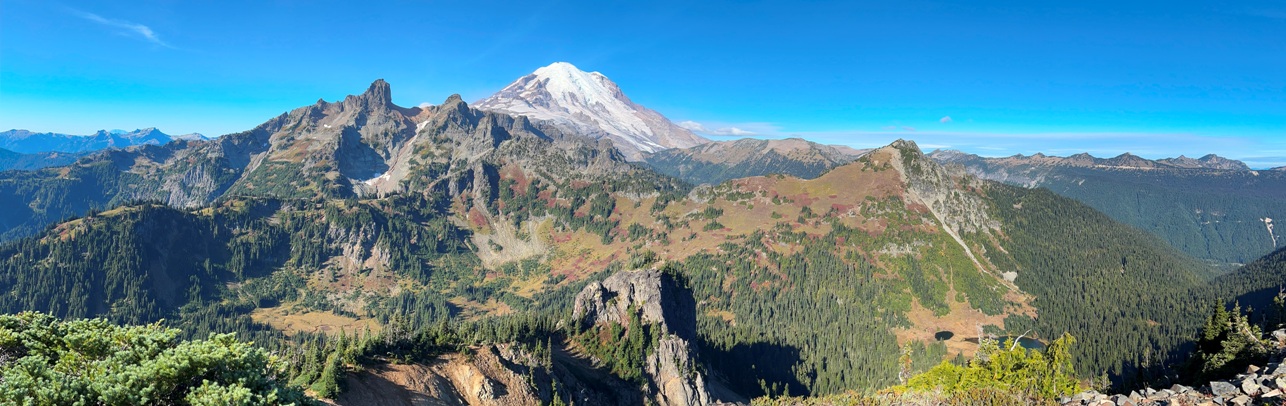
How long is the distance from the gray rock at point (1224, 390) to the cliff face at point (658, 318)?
320 feet

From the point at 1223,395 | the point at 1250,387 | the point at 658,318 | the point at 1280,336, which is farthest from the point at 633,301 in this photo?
the point at 1250,387

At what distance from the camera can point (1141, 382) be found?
235 ft

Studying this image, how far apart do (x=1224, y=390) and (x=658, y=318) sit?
11129 centimetres

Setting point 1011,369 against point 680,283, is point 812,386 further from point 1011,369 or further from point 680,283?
point 1011,369

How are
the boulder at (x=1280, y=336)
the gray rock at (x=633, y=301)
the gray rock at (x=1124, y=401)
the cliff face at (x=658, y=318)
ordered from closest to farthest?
the gray rock at (x=1124, y=401) < the boulder at (x=1280, y=336) < the cliff face at (x=658, y=318) < the gray rock at (x=633, y=301)

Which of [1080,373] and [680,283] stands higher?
[680,283]

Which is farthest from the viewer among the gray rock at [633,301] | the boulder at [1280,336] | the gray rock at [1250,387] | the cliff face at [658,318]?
the gray rock at [633,301]

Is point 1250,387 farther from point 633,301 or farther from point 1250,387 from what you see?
point 633,301

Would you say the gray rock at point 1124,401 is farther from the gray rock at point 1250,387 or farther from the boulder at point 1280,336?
the boulder at point 1280,336

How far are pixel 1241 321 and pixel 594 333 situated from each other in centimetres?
11252

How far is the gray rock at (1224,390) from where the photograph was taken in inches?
1445

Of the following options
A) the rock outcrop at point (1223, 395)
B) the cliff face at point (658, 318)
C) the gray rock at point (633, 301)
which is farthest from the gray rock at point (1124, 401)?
the gray rock at point (633, 301)

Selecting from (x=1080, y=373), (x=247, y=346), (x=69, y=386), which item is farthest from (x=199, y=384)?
(x=1080, y=373)

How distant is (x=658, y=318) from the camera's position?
141 m
